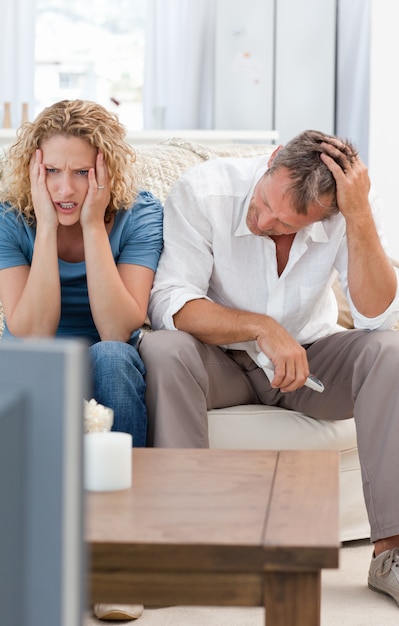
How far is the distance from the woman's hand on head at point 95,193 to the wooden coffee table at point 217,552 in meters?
0.99

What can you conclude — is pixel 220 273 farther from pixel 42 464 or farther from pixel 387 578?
pixel 42 464

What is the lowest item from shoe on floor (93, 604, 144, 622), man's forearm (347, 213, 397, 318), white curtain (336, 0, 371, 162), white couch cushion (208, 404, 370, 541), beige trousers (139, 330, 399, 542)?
shoe on floor (93, 604, 144, 622)

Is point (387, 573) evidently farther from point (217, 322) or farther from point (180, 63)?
point (180, 63)

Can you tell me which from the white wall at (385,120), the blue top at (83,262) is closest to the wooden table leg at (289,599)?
the blue top at (83,262)

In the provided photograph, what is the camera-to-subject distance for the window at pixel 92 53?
17.8ft

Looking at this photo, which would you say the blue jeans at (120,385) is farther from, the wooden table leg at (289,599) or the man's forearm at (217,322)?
the wooden table leg at (289,599)

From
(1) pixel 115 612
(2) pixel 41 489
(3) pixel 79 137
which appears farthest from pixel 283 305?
(2) pixel 41 489

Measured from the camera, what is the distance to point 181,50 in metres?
5.38

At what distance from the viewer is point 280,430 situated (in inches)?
80.4

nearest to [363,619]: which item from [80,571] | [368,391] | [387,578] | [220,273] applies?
[387,578]

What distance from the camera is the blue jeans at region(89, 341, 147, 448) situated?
1794mm

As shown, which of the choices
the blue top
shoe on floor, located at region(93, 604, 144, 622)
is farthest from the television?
the blue top

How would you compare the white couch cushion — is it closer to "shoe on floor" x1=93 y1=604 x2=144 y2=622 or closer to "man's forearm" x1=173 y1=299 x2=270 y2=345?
"man's forearm" x1=173 y1=299 x2=270 y2=345

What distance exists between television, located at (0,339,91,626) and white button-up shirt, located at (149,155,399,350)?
1.60 metres
